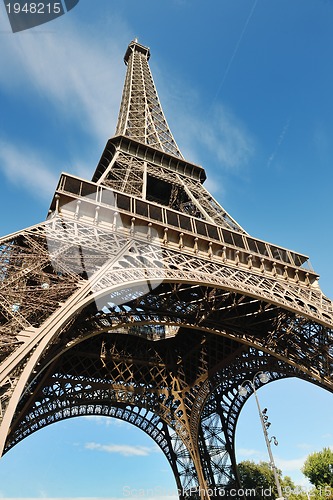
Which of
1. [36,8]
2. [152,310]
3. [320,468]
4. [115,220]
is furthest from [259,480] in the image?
[36,8]

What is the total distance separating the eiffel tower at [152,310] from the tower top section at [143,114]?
31cm

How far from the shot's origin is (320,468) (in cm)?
3653

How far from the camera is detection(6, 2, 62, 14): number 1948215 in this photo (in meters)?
6.95

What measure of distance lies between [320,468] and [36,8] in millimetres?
42420

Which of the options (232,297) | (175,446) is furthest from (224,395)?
(232,297)

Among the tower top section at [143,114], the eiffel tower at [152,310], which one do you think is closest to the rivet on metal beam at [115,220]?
the eiffel tower at [152,310]

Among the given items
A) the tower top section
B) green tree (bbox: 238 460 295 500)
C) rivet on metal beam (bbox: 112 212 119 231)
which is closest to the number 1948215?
rivet on metal beam (bbox: 112 212 119 231)

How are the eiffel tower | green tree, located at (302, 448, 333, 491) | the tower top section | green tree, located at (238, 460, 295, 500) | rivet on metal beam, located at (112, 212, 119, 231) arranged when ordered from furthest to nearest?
green tree, located at (238, 460, 295, 500) < green tree, located at (302, 448, 333, 491) < the tower top section < rivet on metal beam, located at (112, 212, 119, 231) < the eiffel tower

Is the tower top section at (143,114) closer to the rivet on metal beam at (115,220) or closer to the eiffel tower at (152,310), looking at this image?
the eiffel tower at (152,310)

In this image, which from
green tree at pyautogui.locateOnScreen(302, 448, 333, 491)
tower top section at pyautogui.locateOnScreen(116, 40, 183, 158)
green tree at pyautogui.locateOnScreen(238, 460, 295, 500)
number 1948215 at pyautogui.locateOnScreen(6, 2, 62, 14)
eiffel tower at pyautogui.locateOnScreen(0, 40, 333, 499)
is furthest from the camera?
green tree at pyautogui.locateOnScreen(238, 460, 295, 500)

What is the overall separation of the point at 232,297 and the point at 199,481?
A: 527 inches

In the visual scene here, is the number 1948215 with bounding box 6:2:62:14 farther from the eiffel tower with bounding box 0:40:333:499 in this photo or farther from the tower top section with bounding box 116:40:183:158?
the tower top section with bounding box 116:40:183:158

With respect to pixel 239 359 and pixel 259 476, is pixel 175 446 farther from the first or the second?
pixel 259 476

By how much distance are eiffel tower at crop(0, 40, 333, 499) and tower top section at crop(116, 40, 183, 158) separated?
31 centimetres
